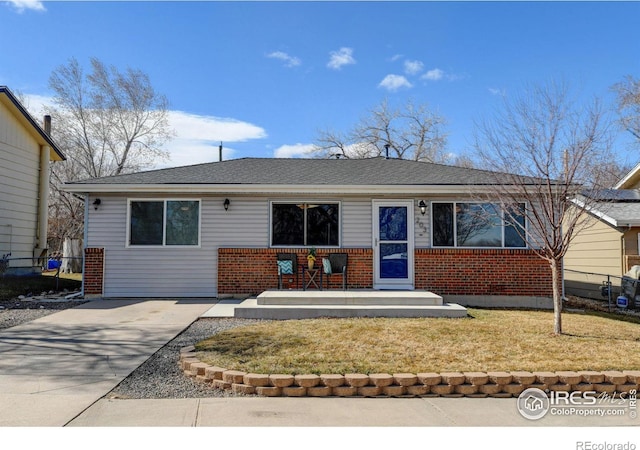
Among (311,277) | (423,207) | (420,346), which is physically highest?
(423,207)

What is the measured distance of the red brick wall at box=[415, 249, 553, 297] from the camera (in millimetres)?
9758

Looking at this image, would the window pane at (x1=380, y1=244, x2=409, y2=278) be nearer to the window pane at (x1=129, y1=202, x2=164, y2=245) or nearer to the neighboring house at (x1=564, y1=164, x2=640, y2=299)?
the neighboring house at (x1=564, y1=164, x2=640, y2=299)

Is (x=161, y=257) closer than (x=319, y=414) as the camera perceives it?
No

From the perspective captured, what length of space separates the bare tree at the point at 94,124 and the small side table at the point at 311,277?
1942cm

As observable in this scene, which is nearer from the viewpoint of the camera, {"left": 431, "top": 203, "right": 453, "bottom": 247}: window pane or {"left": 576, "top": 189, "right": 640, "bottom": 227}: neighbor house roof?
{"left": 431, "top": 203, "right": 453, "bottom": 247}: window pane

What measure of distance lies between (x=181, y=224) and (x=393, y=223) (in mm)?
4938

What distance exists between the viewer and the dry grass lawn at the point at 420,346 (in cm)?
462

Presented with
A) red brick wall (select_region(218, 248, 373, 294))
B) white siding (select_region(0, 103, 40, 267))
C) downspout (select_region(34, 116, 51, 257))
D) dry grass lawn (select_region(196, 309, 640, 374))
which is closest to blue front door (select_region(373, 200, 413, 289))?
red brick wall (select_region(218, 248, 373, 294))

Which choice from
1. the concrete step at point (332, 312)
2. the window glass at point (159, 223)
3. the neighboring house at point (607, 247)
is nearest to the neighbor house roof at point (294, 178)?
the window glass at point (159, 223)

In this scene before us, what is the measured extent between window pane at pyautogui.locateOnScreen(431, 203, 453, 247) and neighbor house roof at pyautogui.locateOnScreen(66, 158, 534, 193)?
23.8 inches

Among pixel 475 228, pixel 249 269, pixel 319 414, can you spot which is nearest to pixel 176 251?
pixel 249 269

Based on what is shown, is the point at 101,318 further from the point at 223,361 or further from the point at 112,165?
the point at 112,165

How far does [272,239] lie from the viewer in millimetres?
10125

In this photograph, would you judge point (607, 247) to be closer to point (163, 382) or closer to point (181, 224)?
point (181, 224)
